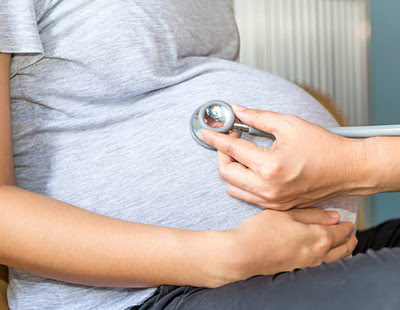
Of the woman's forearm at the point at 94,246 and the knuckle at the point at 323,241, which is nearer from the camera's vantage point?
the woman's forearm at the point at 94,246

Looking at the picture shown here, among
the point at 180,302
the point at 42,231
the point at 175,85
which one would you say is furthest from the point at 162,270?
the point at 175,85

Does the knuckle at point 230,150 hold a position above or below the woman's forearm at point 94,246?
above

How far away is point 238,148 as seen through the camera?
871mm

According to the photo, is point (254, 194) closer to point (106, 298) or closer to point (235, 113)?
point (235, 113)

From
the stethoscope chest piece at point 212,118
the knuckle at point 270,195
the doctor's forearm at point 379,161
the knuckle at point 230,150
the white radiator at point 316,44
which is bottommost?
the white radiator at point 316,44

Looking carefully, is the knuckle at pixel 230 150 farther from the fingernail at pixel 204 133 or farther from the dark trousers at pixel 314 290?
the dark trousers at pixel 314 290

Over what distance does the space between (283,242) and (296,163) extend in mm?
108

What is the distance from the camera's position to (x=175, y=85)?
3.21ft

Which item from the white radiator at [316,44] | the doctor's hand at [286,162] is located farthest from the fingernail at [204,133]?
the white radiator at [316,44]

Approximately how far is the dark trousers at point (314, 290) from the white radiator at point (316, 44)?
2.23m

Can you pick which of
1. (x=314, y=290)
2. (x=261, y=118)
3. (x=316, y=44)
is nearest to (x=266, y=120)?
(x=261, y=118)

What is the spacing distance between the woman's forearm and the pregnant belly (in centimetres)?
7

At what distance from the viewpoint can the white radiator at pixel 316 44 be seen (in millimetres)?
2961

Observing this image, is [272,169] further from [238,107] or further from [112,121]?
[112,121]
